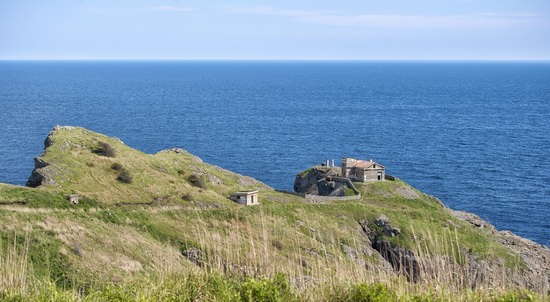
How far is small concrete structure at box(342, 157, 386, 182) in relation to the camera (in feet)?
273

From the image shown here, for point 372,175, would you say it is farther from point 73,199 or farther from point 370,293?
point 370,293

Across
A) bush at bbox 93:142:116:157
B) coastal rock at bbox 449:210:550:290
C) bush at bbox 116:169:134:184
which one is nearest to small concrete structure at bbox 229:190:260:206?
bush at bbox 116:169:134:184

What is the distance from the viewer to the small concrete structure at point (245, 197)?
6900 cm

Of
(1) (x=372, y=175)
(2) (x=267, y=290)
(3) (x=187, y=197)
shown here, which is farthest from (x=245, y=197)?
(2) (x=267, y=290)

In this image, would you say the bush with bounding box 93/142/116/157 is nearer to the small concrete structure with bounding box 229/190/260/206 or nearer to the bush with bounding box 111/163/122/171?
the bush with bounding box 111/163/122/171

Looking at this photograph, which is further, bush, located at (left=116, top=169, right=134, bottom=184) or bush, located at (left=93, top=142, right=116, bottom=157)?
bush, located at (left=93, top=142, right=116, bottom=157)

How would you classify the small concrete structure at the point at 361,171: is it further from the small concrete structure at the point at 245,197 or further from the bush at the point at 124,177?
the bush at the point at 124,177

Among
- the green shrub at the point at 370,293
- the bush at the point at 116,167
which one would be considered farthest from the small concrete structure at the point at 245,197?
the green shrub at the point at 370,293

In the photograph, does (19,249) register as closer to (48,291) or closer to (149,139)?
(48,291)

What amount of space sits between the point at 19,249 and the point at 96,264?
5.47m

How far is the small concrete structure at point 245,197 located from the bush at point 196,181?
5.03 metres

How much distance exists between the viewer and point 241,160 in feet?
420

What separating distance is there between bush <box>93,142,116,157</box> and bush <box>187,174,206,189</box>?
31.3 ft

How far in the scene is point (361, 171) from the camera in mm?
83188
